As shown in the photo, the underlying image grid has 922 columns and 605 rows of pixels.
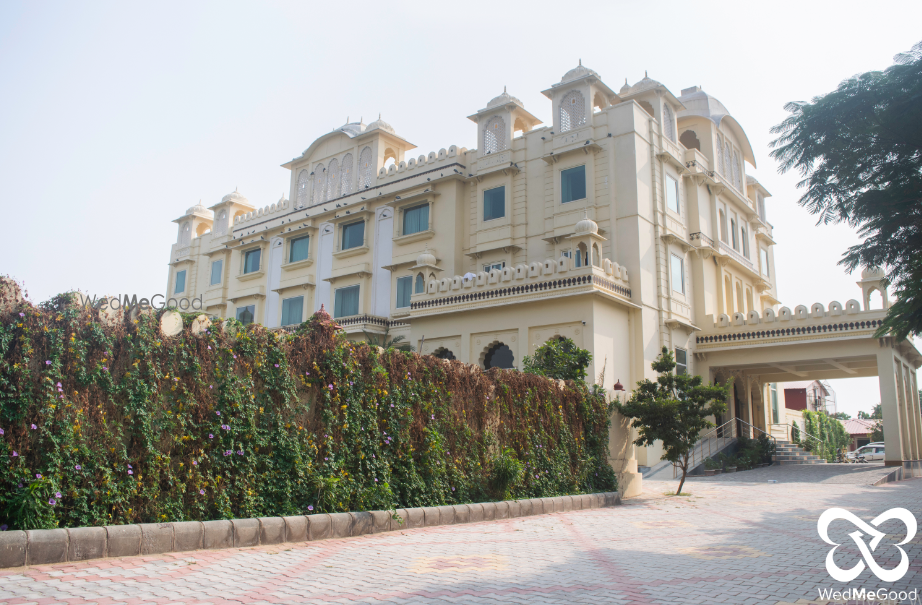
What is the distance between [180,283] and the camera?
120 feet

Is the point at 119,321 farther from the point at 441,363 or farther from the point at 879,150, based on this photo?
the point at 879,150

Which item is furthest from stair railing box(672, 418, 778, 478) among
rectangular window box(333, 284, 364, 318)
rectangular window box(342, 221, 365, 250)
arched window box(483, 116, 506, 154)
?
rectangular window box(342, 221, 365, 250)

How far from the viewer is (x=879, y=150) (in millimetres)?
7344

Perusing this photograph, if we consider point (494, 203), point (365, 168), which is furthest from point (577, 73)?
point (365, 168)

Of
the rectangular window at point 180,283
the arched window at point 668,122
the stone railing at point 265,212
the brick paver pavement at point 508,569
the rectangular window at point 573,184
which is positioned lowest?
the brick paver pavement at point 508,569

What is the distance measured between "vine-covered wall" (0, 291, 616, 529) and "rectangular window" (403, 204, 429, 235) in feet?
51.2

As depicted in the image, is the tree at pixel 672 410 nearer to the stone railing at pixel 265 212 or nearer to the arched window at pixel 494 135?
the arched window at pixel 494 135

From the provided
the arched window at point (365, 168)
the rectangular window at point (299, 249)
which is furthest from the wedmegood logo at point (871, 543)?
the rectangular window at point (299, 249)

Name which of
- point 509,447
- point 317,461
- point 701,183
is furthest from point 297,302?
point 317,461

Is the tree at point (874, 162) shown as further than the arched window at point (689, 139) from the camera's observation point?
No

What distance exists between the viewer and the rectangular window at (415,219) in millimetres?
26453

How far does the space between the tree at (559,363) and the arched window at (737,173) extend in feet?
60.0

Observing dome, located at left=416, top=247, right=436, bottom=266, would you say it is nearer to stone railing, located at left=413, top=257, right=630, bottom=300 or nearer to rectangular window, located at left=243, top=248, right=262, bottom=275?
stone railing, located at left=413, top=257, right=630, bottom=300

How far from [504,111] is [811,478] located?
15956mm
